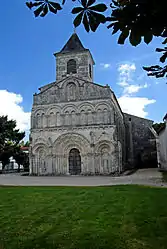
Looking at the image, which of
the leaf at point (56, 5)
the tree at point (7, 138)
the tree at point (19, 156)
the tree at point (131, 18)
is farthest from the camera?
the tree at point (19, 156)

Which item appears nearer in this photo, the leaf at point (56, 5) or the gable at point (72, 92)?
the leaf at point (56, 5)

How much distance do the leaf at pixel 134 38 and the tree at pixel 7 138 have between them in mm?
34546

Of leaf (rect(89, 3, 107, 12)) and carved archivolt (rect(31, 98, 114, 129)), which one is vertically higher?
carved archivolt (rect(31, 98, 114, 129))

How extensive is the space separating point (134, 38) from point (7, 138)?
37.1m

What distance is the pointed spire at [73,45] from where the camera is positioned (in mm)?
33709

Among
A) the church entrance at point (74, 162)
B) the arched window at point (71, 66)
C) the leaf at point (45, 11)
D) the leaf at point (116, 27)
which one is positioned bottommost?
the church entrance at point (74, 162)

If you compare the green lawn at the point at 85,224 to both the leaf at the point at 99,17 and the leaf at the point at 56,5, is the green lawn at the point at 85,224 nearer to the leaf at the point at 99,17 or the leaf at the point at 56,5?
the leaf at the point at 99,17

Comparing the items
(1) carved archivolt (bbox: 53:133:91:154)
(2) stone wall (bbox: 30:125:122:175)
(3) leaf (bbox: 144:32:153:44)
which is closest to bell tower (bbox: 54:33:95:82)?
(2) stone wall (bbox: 30:125:122:175)

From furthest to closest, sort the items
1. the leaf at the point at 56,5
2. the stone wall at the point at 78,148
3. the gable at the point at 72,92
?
the gable at the point at 72,92 → the stone wall at the point at 78,148 → the leaf at the point at 56,5

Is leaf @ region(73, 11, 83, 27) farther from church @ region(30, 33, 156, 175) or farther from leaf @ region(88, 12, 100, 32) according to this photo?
church @ region(30, 33, 156, 175)

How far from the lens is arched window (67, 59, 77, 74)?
33062 mm

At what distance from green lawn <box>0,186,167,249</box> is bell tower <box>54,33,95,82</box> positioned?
25631 mm

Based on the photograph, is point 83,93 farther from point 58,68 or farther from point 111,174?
point 111,174

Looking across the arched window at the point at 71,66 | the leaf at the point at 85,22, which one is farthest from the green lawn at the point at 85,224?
the arched window at the point at 71,66
